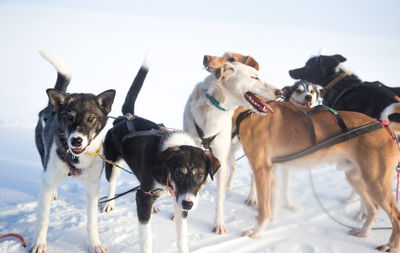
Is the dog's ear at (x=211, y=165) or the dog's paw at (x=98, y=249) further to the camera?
the dog's paw at (x=98, y=249)

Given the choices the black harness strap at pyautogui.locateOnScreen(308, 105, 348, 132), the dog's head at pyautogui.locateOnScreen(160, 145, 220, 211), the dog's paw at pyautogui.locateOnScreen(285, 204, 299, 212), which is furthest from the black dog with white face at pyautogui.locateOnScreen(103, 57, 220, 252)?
the dog's paw at pyautogui.locateOnScreen(285, 204, 299, 212)

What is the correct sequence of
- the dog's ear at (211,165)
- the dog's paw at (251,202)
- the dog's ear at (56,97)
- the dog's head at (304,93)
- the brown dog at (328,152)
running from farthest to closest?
the dog's head at (304,93) → the dog's paw at (251,202) → the brown dog at (328,152) → the dog's ear at (56,97) → the dog's ear at (211,165)

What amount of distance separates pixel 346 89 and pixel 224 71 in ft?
8.73

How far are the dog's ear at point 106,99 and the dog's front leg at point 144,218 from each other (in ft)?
3.35

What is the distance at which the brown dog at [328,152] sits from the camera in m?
3.07

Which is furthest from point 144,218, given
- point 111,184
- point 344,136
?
point 344,136

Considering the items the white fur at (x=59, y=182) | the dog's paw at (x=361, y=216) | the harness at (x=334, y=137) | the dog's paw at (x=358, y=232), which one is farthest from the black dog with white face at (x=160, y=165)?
the dog's paw at (x=361, y=216)

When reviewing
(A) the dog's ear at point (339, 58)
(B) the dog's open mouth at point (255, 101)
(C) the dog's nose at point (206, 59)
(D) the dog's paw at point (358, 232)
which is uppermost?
(A) the dog's ear at point (339, 58)

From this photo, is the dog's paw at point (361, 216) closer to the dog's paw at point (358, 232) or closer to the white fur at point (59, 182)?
the dog's paw at point (358, 232)

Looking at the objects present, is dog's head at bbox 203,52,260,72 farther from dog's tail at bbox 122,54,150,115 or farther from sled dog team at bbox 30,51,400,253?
dog's tail at bbox 122,54,150,115

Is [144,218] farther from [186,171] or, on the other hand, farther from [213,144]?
[213,144]

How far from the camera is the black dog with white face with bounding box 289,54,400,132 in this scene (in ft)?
13.3

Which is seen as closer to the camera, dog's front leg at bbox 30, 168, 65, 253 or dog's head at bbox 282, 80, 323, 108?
dog's front leg at bbox 30, 168, 65, 253

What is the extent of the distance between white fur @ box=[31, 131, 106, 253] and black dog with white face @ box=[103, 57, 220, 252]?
0.39 metres
